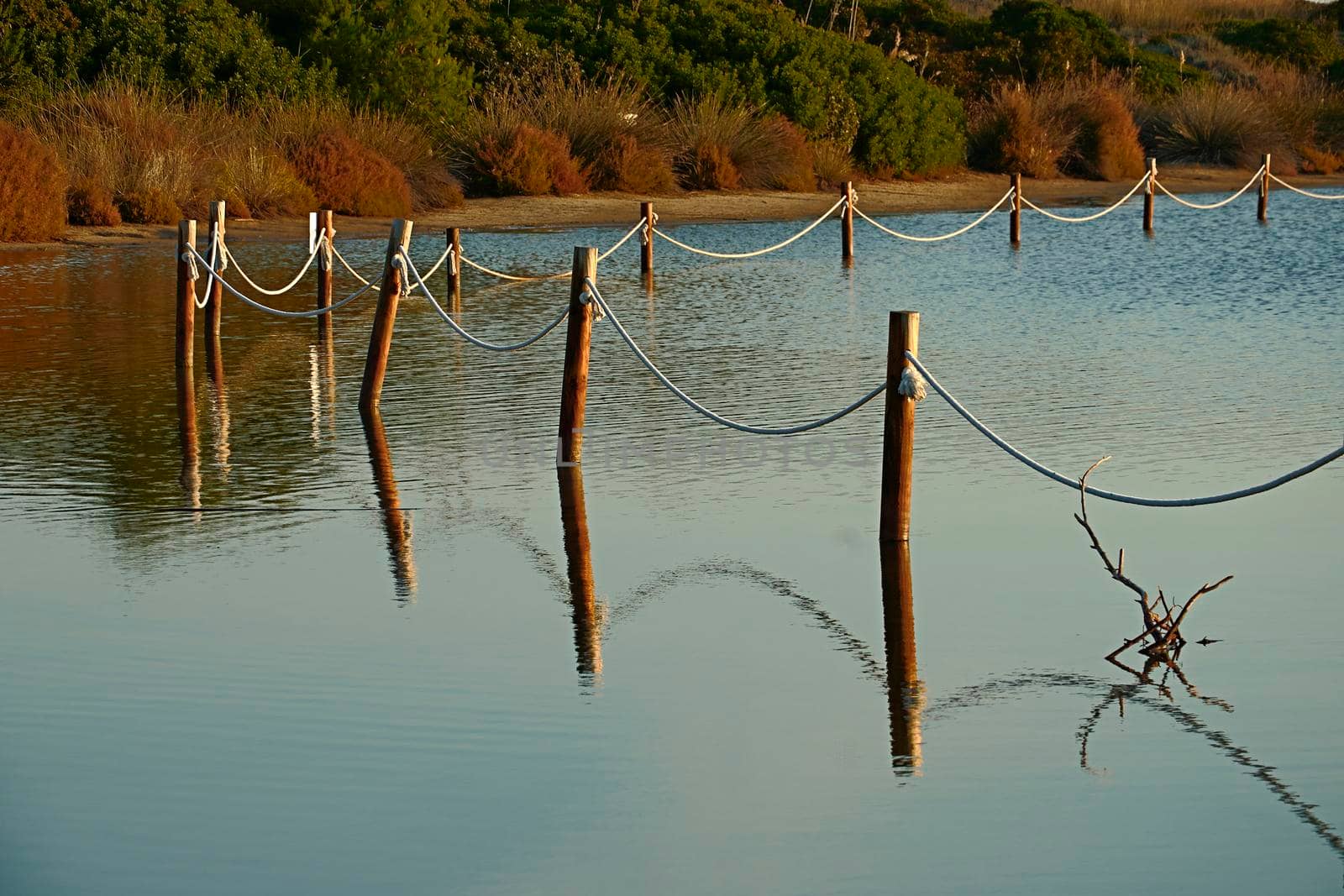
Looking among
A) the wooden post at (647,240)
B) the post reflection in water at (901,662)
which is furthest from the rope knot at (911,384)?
the wooden post at (647,240)

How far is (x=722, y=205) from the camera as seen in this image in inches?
1158

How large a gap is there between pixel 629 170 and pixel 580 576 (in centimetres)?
2233

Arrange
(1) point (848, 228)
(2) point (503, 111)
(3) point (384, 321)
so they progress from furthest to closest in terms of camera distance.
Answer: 1. (2) point (503, 111)
2. (1) point (848, 228)
3. (3) point (384, 321)

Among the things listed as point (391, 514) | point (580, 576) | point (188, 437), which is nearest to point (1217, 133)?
point (188, 437)

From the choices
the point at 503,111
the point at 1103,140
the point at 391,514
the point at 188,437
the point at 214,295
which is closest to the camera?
the point at 391,514

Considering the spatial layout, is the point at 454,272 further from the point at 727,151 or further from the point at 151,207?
the point at 727,151

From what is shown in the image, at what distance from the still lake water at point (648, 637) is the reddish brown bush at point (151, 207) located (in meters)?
9.77

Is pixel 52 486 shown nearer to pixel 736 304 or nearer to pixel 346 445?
pixel 346 445

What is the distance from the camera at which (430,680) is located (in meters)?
6.53

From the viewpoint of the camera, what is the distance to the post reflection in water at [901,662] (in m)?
5.89

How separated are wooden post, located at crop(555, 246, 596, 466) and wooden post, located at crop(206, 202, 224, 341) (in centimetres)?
441

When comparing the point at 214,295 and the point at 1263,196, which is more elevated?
the point at 214,295

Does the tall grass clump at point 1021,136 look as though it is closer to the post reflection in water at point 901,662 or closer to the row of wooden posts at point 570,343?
the row of wooden posts at point 570,343

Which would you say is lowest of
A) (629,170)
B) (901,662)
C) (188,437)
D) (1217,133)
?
(901,662)
